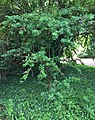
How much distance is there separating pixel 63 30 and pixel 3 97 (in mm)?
1627

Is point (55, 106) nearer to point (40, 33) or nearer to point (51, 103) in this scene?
point (51, 103)

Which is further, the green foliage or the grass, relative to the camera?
the grass

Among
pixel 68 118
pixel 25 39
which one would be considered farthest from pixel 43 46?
pixel 68 118

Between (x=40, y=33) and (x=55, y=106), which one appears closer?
(x=40, y=33)

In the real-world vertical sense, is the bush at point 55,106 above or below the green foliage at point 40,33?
below

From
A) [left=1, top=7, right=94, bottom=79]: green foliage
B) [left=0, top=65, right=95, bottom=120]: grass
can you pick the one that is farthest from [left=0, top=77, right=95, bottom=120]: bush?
[left=1, top=7, right=94, bottom=79]: green foliage

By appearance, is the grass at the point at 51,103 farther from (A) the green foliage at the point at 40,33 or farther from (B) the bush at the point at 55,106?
(A) the green foliage at the point at 40,33

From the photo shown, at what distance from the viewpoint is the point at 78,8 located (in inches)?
145

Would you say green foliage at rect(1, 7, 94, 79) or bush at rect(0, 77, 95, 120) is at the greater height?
green foliage at rect(1, 7, 94, 79)

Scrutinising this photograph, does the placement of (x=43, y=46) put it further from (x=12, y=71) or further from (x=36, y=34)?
(x=12, y=71)

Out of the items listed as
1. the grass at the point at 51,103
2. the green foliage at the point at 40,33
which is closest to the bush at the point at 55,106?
the grass at the point at 51,103

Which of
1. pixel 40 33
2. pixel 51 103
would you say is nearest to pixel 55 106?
pixel 51 103

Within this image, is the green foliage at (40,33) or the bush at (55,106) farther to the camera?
the bush at (55,106)

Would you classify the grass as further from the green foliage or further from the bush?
the green foliage
